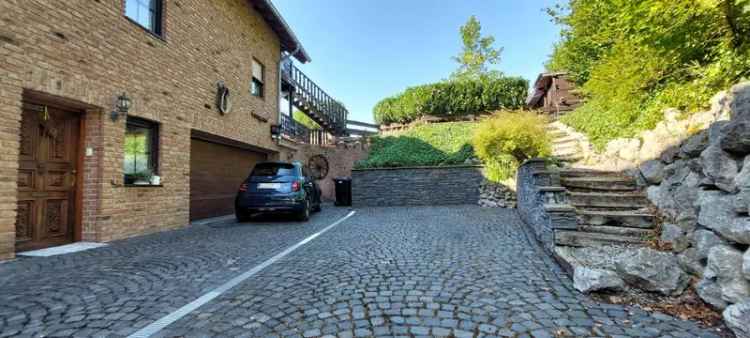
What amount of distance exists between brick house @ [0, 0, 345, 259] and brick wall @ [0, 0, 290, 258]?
0.02m

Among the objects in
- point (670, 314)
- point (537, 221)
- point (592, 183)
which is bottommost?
point (670, 314)

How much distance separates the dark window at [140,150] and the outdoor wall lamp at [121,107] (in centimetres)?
35

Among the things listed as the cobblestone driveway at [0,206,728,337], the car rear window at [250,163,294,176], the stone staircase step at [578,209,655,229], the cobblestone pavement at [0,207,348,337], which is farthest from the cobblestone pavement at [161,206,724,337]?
the car rear window at [250,163,294,176]

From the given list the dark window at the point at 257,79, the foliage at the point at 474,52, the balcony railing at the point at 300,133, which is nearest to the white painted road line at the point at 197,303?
the dark window at the point at 257,79

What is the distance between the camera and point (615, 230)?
13.4 feet

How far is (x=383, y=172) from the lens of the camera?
12500 mm

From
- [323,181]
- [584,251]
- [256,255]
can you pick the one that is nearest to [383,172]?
[323,181]

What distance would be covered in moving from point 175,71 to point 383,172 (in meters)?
7.40

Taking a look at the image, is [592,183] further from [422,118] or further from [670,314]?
[422,118]

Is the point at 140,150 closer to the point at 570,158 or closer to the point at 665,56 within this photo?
the point at 665,56

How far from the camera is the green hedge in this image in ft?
61.7

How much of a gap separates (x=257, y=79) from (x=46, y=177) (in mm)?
7037

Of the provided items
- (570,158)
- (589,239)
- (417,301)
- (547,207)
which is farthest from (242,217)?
(570,158)

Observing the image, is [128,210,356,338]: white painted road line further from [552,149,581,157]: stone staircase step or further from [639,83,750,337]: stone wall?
[552,149,581,157]: stone staircase step
